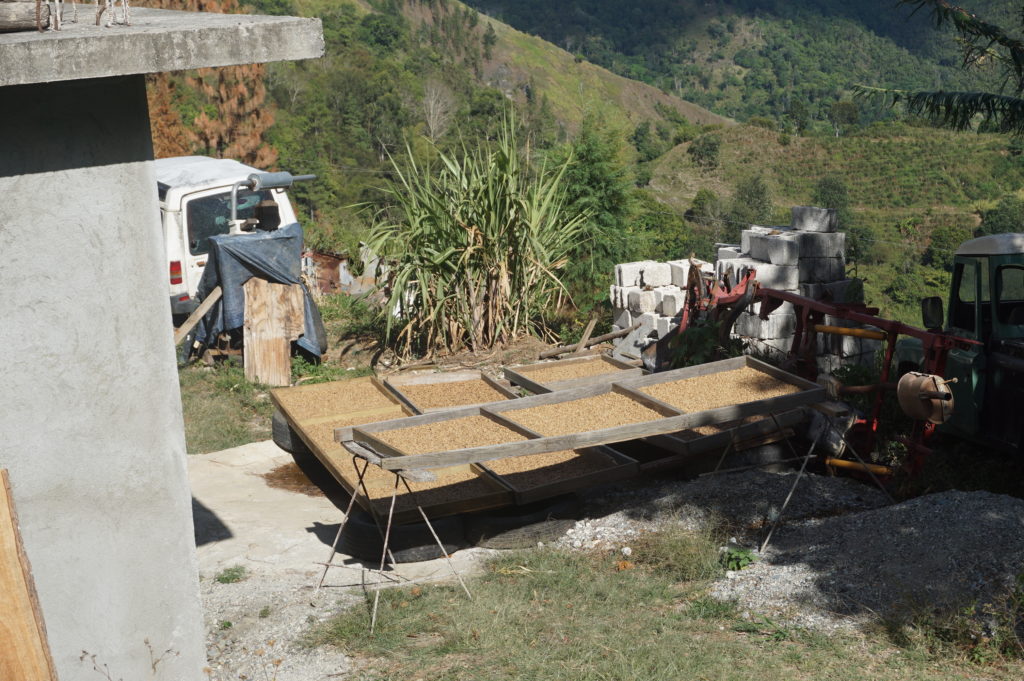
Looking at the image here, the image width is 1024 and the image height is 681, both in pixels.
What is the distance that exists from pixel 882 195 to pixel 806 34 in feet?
284

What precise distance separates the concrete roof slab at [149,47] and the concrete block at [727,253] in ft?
22.2

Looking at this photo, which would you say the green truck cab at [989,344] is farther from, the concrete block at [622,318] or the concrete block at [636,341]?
the concrete block at [622,318]

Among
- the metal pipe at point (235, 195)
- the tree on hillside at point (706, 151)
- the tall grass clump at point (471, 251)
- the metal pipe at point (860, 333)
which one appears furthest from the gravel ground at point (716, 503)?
the tree on hillside at point (706, 151)

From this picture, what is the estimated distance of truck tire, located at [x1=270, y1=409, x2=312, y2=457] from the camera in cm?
799

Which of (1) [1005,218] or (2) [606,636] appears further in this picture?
(1) [1005,218]

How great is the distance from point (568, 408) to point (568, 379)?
992mm

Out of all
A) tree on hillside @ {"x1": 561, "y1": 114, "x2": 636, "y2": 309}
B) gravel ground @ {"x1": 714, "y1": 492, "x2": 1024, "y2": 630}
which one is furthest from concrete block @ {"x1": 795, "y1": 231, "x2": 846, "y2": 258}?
gravel ground @ {"x1": 714, "y1": 492, "x2": 1024, "y2": 630}

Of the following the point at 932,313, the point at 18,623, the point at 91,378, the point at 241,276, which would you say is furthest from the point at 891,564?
the point at 241,276

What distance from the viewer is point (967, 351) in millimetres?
6621

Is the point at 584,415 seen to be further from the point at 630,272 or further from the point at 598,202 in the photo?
the point at 598,202

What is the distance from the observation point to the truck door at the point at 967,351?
256 inches

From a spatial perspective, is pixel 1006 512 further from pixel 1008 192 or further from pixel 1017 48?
pixel 1008 192

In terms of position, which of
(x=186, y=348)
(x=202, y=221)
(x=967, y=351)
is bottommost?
(x=186, y=348)

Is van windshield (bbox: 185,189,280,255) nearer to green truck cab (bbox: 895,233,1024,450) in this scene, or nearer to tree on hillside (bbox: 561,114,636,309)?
tree on hillside (bbox: 561,114,636,309)
